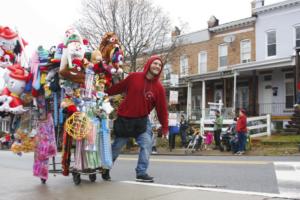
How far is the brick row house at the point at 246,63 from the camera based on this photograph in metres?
27.8

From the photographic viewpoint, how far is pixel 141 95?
22.9 ft

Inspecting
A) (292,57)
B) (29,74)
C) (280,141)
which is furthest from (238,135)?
(29,74)

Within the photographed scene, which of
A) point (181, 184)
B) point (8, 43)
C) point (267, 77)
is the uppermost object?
point (267, 77)

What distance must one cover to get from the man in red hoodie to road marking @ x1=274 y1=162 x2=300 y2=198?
2.18 metres

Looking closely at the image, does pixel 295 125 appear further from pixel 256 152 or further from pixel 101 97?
pixel 101 97

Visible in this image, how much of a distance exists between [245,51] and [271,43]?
2120 mm

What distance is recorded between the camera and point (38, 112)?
7.28 m

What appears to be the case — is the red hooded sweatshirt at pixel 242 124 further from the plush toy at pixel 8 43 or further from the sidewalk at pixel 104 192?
the plush toy at pixel 8 43

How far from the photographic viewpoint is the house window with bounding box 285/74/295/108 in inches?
1085

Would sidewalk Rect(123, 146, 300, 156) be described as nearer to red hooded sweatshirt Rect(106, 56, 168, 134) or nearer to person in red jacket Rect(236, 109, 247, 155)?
person in red jacket Rect(236, 109, 247, 155)

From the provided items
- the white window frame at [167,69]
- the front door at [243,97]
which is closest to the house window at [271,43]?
the front door at [243,97]

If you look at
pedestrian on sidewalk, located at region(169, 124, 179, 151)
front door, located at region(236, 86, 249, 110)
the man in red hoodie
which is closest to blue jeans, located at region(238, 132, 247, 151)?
pedestrian on sidewalk, located at region(169, 124, 179, 151)

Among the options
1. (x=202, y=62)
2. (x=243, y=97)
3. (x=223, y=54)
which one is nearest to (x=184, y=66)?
(x=202, y=62)

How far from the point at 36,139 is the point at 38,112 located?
0.45 metres
